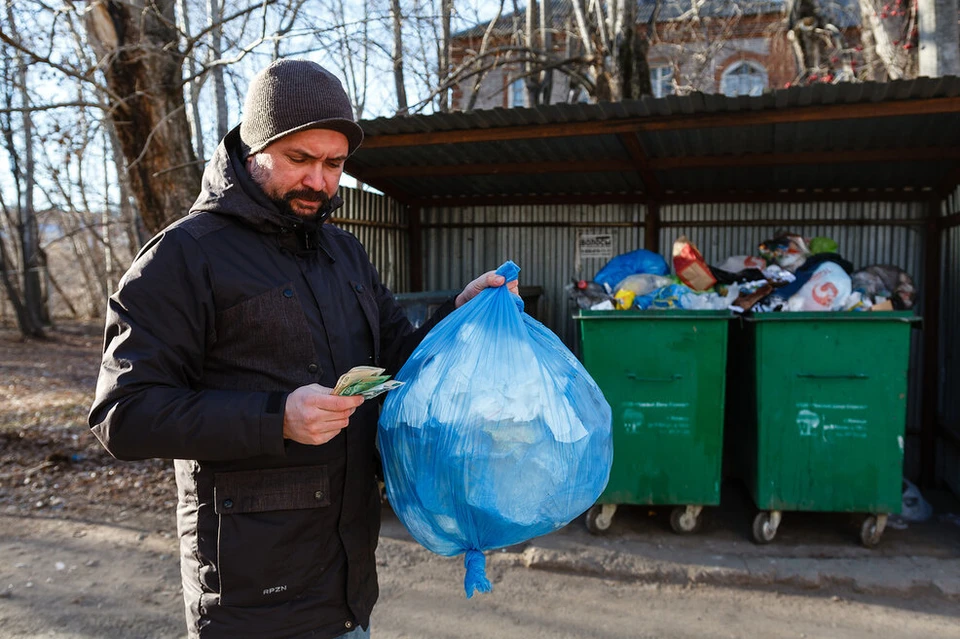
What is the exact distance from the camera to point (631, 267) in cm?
515

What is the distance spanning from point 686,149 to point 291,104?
383 cm

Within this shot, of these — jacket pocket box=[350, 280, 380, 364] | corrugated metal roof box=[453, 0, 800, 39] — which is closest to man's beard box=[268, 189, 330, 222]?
jacket pocket box=[350, 280, 380, 364]

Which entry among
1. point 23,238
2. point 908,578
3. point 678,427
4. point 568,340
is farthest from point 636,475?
point 23,238

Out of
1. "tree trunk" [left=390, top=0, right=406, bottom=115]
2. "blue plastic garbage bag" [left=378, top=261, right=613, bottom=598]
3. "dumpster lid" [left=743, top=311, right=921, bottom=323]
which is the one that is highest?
"tree trunk" [left=390, top=0, right=406, bottom=115]

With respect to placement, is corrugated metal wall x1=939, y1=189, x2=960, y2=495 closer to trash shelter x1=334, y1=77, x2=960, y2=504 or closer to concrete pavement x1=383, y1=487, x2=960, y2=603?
trash shelter x1=334, y1=77, x2=960, y2=504

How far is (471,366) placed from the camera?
166 centimetres

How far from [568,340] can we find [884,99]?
10.5 feet

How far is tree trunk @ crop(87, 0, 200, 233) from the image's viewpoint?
482 centimetres

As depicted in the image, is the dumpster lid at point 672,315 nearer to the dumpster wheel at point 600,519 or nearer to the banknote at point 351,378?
the dumpster wheel at point 600,519

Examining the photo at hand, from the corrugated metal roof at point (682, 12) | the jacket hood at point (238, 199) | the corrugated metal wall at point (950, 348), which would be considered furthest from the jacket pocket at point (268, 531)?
the corrugated metal roof at point (682, 12)

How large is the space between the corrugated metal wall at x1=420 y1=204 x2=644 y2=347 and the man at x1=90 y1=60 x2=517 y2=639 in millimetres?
4511

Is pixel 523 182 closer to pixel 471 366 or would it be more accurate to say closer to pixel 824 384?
pixel 824 384

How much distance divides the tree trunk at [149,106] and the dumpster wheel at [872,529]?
476cm

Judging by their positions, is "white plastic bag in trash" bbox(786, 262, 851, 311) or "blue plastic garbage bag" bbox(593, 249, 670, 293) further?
"blue plastic garbage bag" bbox(593, 249, 670, 293)
